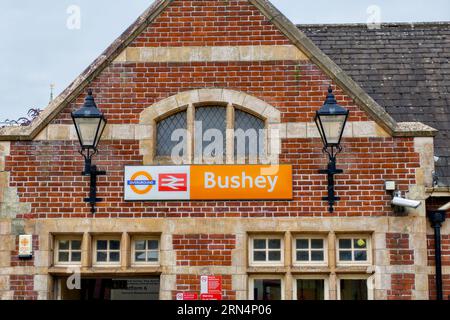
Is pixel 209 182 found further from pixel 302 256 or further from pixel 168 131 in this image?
pixel 302 256

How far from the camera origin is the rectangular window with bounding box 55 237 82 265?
1254cm

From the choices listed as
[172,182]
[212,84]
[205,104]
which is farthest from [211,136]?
[172,182]

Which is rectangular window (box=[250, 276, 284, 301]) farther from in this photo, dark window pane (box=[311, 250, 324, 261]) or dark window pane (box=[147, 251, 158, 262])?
dark window pane (box=[147, 251, 158, 262])

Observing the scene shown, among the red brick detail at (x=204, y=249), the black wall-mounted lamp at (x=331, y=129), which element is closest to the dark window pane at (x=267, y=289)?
the red brick detail at (x=204, y=249)

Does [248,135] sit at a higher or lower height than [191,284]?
higher

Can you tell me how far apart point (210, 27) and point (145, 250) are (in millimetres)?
3811

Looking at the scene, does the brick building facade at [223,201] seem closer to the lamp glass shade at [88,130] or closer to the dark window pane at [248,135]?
the dark window pane at [248,135]

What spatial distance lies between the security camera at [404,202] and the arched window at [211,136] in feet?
7.24

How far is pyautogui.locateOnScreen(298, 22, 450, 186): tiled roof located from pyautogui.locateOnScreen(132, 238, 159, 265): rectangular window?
479 centimetres

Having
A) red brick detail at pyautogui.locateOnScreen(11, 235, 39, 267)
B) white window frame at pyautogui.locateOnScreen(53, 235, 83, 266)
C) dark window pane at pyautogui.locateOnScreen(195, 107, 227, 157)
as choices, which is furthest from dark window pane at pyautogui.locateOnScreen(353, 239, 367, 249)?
red brick detail at pyautogui.locateOnScreen(11, 235, 39, 267)

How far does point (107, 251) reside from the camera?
1258cm

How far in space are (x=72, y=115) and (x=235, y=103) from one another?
2.61 m

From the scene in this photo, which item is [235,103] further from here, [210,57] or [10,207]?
[10,207]
